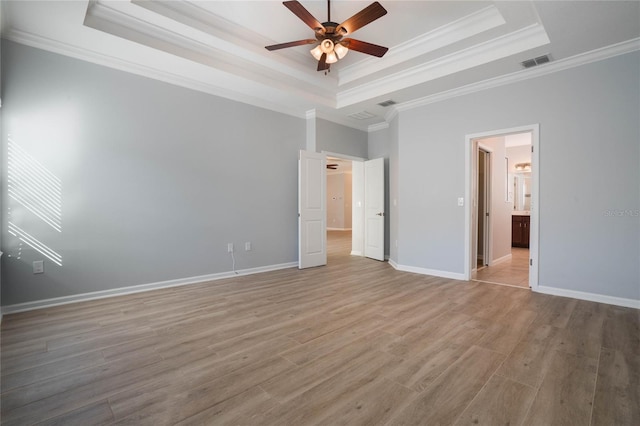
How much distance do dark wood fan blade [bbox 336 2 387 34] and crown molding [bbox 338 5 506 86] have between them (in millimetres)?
1355

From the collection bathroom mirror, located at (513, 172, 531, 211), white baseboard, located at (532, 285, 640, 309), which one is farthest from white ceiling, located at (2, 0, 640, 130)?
bathroom mirror, located at (513, 172, 531, 211)

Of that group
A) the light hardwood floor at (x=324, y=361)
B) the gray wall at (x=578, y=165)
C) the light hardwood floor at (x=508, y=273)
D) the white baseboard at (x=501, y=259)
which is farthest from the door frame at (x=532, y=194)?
the white baseboard at (x=501, y=259)

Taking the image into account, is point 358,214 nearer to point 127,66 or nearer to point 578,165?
point 578,165

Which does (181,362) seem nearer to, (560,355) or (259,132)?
(560,355)

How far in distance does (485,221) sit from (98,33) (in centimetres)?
655

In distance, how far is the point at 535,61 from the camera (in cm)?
369

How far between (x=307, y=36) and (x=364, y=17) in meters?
1.31

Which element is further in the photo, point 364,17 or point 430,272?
point 430,272

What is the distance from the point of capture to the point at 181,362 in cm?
218

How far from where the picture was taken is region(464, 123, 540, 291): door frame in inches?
155

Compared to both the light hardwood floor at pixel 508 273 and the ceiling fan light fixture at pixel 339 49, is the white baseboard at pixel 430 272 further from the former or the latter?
the ceiling fan light fixture at pixel 339 49

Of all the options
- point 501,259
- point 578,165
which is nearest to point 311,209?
point 578,165

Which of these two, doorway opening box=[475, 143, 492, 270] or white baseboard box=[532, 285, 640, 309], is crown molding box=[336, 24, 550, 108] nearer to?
doorway opening box=[475, 143, 492, 270]

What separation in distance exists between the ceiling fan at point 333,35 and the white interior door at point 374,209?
3.23 m
